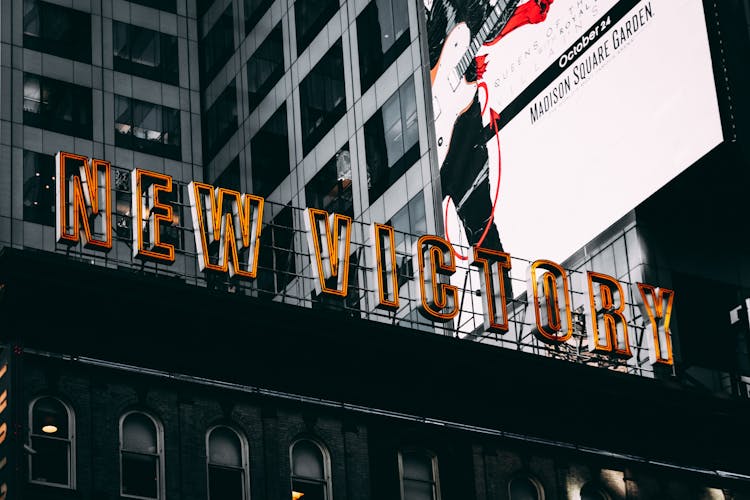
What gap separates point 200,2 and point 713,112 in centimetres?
4724

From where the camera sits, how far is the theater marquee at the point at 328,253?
166 feet

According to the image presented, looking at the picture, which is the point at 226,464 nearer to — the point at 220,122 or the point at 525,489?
the point at 525,489

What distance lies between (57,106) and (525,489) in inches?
1882

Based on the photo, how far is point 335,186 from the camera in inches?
3403

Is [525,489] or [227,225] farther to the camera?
[525,489]

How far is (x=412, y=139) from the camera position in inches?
3209

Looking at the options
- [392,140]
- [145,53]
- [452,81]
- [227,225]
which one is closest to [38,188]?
[145,53]

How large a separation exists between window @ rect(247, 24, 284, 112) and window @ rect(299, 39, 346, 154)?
3.74 m

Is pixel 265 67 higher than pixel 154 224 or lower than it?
higher

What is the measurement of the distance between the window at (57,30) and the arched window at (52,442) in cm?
5057

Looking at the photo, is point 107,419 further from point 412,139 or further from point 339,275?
point 412,139

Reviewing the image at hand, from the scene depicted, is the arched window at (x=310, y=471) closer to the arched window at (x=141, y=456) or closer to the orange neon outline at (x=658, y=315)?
the arched window at (x=141, y=456)

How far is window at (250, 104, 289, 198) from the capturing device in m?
92.4

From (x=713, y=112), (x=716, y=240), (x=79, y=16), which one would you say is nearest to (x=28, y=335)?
(x=713, y=112)
